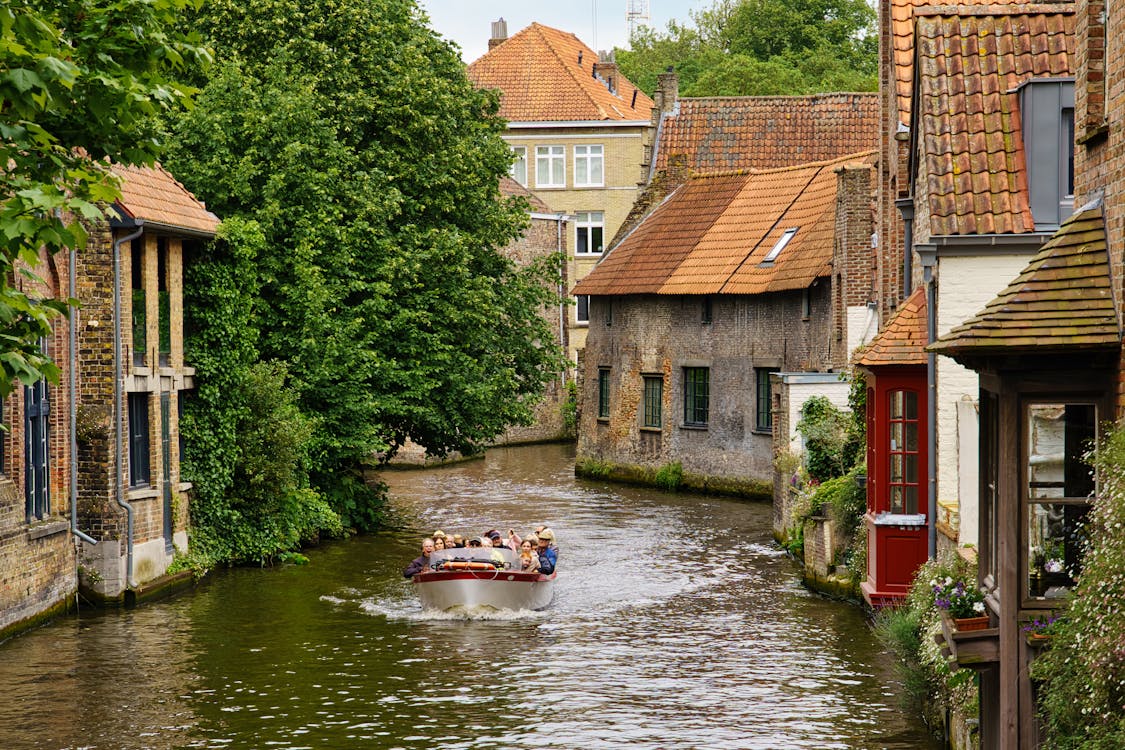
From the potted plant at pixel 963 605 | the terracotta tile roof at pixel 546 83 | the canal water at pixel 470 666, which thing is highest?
the terracotta tile roof at pixel 546 83

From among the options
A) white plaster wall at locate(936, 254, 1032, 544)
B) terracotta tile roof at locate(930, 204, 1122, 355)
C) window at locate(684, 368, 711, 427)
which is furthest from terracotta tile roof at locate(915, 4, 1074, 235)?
window at locate(684, 368, 711, 427)

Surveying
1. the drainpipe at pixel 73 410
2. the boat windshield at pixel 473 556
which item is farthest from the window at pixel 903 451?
the drainpipe at pixel 73 410

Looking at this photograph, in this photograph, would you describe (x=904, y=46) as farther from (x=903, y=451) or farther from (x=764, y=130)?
(x=764, y=130)

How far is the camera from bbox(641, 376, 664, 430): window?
1634 inches

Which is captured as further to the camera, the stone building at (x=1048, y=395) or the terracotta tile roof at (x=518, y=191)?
the terracotta tile roof at (x=518, y=191)

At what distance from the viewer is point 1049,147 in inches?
665

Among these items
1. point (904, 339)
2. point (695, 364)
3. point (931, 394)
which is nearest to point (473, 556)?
point (904, 339)

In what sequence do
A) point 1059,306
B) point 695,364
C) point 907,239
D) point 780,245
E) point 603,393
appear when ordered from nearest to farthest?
1. point 1059,306
2. point 907,239
3. point 780,245
4. point 695,364
5. point 603,393

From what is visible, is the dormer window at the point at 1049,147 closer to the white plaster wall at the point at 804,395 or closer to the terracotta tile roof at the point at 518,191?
the white plaster wall at the point at 804,395

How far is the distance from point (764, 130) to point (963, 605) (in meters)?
36.6

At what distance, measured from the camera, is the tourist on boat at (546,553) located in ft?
77.3

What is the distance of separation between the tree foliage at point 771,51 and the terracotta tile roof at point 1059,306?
49.0m

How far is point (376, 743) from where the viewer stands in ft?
50.3

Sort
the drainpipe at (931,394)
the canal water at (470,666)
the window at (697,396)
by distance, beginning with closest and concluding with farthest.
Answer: the canal water at (470,666) < the drainpipe at (931,394) < the window at (697,396)
